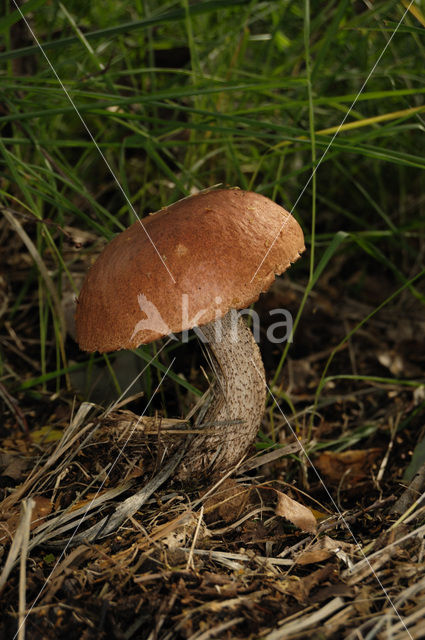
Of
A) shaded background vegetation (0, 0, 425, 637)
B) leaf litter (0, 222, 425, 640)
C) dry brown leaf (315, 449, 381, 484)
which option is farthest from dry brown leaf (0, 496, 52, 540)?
dry brown leaf (315, 449, 381, 484)

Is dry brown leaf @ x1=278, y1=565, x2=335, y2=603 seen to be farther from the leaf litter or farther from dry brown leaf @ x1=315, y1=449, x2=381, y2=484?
dry brown leaf @ x1=315, y1=449, x2=381, y2=484

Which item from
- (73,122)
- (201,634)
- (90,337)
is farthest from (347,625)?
(73,122)

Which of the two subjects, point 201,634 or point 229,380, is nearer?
point 201,634

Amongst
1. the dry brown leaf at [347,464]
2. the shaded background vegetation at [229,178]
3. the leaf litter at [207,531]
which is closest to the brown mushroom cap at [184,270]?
the shaded background vegetation at [229,178]

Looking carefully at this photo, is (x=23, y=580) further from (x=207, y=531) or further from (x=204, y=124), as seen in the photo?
(x=204, y=124)

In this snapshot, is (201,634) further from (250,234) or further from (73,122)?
(73,122)

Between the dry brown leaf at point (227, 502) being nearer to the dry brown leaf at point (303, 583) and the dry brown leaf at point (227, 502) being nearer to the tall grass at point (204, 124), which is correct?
the dry brown leaf at point (303, 583)
